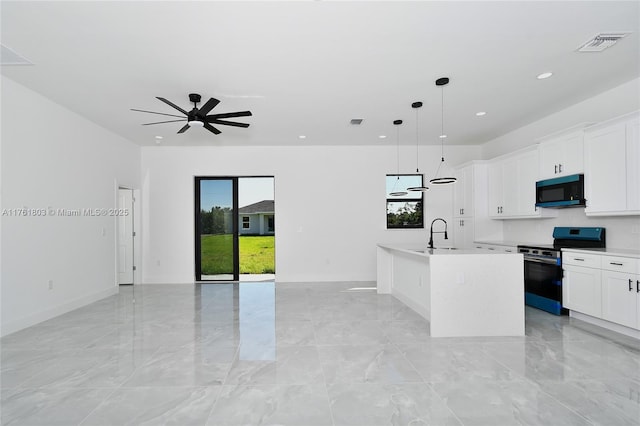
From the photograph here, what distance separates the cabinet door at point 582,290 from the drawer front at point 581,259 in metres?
0.05

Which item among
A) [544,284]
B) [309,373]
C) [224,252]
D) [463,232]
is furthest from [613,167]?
[224,252]

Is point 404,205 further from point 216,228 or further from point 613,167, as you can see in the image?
point 216,228

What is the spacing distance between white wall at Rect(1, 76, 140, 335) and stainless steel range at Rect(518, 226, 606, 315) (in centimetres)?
662

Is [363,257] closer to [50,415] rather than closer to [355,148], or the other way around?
[355,148]

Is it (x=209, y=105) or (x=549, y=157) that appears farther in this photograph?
(x=549, y=157)

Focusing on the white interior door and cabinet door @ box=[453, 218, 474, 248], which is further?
the white interior door

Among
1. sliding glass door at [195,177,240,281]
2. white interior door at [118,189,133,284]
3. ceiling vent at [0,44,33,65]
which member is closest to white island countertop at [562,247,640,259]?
sliding glass door at [195,177,240,281]

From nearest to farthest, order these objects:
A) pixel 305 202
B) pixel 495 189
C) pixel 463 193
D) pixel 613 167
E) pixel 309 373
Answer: pixel 309 373 < pixel 613 167 < pixel 495 189 < pixel 463 193 < pixel 305 202

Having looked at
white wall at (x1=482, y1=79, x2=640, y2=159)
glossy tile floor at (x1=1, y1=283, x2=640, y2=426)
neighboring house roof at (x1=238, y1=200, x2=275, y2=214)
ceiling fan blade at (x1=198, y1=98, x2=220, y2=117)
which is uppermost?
white wall at (x1=482, y1=79, x2=640, y2=159)

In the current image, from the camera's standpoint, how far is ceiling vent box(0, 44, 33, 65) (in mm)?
2932

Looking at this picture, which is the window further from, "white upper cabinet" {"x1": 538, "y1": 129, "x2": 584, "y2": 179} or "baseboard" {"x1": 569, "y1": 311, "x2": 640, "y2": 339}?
"baseboard" {"x1": 569, "y1": 311, "x2": 640, "y2": 339}

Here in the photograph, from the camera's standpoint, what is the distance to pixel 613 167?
3604 millimetres

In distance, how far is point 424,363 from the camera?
8.87 feet

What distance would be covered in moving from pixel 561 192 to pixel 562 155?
51cm
